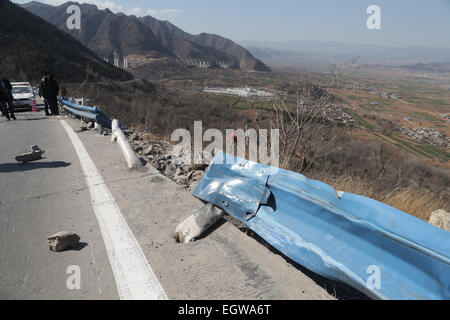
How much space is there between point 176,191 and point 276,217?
166cm

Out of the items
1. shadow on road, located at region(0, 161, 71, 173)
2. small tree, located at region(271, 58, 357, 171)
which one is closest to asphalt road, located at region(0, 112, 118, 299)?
shadow on road, located at region(0, 161, 71, 173)

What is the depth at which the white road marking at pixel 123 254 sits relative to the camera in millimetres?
1975

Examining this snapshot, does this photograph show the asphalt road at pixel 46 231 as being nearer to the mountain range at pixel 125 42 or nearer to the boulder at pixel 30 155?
the boulder at pixel 30 155

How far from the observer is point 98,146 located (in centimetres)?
617

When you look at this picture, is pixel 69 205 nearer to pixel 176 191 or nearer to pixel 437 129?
pixel 176 191

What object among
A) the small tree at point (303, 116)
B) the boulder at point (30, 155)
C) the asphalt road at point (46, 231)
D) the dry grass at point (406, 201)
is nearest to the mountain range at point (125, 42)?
the boulder at point (30, 155)

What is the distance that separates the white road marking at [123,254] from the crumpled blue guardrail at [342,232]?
107cm

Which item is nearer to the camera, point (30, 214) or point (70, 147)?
point (30, 214)

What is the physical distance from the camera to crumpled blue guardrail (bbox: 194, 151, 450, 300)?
175 cm

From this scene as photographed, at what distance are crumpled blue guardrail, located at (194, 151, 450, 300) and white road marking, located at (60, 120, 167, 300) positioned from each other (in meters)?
1.07

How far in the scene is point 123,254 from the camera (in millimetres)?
2404

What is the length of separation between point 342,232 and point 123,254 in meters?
1.98

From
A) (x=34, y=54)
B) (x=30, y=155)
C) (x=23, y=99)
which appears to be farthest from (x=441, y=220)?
(x=34, y=54)
